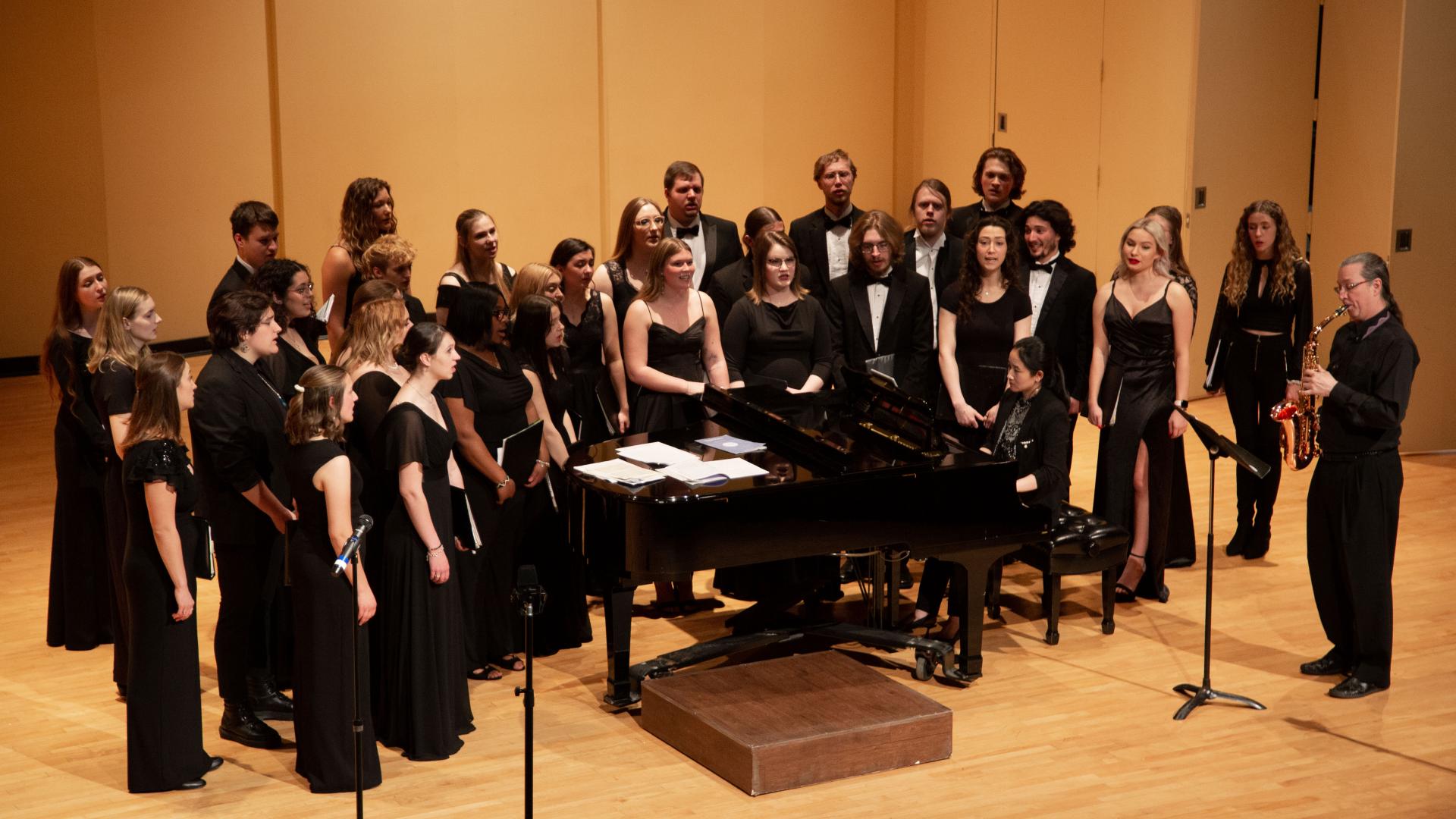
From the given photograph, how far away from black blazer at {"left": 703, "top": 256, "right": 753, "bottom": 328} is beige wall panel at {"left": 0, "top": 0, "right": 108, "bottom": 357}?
19.6ft

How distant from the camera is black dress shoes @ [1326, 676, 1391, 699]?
5262 millimetres

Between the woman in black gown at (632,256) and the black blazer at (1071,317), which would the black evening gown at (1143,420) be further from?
the woman in black gown at (632,256)

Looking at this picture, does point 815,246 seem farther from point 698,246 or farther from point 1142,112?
point 1142,112

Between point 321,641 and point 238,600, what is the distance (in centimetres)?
69

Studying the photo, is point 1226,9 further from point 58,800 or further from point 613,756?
point 58,800

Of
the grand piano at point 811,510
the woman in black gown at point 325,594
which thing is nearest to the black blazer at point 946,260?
the grand piano at point 811,510

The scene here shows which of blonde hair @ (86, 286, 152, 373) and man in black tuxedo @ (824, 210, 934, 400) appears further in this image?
man in black tuxedo @ (824, 210, 934, 400)

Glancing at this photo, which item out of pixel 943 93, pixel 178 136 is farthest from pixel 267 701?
pixel 943 93

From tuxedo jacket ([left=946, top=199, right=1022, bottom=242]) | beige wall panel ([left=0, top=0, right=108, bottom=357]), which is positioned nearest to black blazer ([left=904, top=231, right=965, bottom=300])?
tuxedo jacket ([left=946, top=199, right=1022, bottom=242])

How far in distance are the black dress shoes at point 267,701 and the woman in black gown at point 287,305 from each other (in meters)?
0.96

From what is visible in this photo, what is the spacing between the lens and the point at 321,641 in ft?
14.5

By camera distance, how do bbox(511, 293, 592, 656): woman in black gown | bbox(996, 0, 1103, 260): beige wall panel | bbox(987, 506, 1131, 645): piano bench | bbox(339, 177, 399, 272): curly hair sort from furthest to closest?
1. bbox(996, 0, 1103, 260): beige wall panel
2. bbox(339, 177, 399, 272): curly hair
3. bbox(987, 506, 1131, 645): piano bench
4. bbox(511, 293, 592, 656): woman in black gown

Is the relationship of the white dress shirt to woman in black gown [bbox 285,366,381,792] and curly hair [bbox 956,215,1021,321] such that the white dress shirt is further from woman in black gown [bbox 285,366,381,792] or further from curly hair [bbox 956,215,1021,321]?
woman in black gown [bbox 285,366,381,792]

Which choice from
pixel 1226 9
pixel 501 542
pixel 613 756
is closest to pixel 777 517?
pixel 613 756
